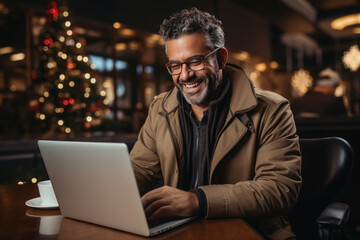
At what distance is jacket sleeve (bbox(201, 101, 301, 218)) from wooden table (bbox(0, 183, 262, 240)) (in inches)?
2.3

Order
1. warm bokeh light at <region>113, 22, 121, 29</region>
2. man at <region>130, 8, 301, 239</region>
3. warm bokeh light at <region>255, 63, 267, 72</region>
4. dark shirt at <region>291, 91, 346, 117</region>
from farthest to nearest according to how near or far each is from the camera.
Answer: warm bokeh light at <region>255, 63, 267, 72</region> < warm bokeh light at <region>113, 22, 121, 29</region> < dark shirt at <region>291, 91, 346, 117</region> < man at <region>130, 8, 301, 239</region>

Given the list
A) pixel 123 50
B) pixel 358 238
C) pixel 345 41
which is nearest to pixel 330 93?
Result: pixel 358 238

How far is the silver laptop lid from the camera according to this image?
2.56 feet

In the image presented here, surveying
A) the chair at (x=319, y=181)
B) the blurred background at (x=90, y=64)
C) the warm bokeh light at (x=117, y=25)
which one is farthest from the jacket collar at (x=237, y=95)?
the warm bokeh light at (x=117, y=25)

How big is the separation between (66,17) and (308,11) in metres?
5.34

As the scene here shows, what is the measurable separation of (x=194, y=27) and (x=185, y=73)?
7.1 inches

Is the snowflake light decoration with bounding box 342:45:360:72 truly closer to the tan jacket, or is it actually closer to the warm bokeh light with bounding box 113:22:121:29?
the warm bokeh light with bounding box 113:22:121:29

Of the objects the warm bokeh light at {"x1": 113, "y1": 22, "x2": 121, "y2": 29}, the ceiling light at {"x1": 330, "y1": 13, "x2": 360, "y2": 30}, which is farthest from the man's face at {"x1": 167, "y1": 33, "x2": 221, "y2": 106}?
the ceiling light at {"x1": 330, "y1": 13, "x2": 360, "y2": 30}

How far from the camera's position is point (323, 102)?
14.7 ft

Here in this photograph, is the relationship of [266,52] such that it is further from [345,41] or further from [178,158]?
[178,158]

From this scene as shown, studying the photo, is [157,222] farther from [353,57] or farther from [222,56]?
[353,57]

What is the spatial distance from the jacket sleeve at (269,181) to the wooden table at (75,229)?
6 centimetres

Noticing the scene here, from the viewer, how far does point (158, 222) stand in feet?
3.01

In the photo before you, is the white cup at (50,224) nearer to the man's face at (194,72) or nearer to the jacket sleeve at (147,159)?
the jacket sleeve at (147,159)
